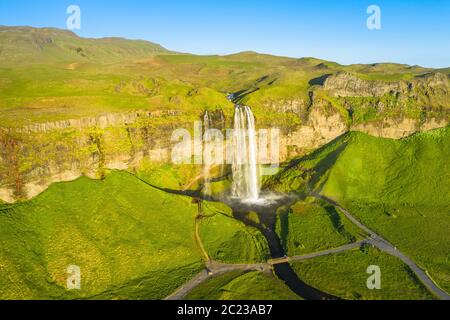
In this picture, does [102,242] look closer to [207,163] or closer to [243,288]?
[243,288]

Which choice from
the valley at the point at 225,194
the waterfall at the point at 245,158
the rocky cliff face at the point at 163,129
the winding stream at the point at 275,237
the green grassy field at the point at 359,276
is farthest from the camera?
the waterfall at the point at 245,158

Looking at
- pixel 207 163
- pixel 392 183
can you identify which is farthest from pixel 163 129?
pixel 392 183

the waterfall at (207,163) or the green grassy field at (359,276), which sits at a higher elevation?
the waterfall at (207,163)

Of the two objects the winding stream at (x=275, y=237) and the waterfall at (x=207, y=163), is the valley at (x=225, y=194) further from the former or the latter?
the waterfall at (x=207, y=163)

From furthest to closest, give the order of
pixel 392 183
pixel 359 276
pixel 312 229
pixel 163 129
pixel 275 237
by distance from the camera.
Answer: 1. pixel 163 129
2. pixel 392 183
3. pixel 312 229
4. pixel 275 237
5. pixel 359 276

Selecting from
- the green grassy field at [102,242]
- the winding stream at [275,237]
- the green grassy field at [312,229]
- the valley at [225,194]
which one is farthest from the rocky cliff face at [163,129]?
the green grassy field at [312,229]

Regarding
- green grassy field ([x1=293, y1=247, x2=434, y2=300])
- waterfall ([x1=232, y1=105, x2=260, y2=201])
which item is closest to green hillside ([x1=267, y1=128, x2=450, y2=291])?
green grassy field ([x1=293, y1=247, x2=434, y2=300])
